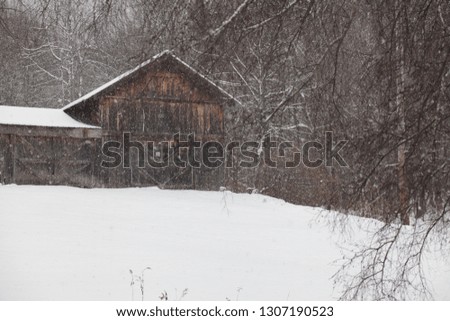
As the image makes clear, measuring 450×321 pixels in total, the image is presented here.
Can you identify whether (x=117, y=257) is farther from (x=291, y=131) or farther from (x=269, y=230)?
(x=291, y=131)

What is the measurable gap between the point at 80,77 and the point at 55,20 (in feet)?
79.1

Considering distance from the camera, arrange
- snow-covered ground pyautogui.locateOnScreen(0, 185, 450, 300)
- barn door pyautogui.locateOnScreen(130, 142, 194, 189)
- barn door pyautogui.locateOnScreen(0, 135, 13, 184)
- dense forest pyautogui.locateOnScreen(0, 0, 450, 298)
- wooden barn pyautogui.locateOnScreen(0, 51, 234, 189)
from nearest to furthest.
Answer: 1. dense forest pyautogui.locateOnScreen(0, 0, 450, 298)
2. snow-covered ground pyautogui.locateOnScreen(0, 185, 450, 300)
3. barn door pyautogui.locateOnScreen(0, 135, 13, 184)
4. wooden barn pyautogui.locateOnScreen(0, 51, 234, 189)
5. barn door pyautogui.locateOnScreen(130, 142, 194, 189)

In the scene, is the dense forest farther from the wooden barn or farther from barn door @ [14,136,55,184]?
barn door @ [14,136,55,184]

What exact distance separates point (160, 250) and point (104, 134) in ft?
36.6

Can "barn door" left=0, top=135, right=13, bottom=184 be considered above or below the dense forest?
below

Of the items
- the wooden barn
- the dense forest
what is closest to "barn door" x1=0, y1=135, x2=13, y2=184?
the wooden barn

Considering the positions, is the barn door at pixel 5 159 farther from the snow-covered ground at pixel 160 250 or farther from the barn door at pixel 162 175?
the barn door at pixel 162 175

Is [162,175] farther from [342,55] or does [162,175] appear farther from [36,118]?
[342,55]

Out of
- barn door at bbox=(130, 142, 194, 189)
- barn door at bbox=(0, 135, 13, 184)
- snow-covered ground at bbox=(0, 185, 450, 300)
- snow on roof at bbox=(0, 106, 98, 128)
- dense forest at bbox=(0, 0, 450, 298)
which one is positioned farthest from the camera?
barn door at bbox=(130, 142, 194, 189)

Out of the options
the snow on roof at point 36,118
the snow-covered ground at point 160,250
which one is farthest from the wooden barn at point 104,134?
the snow-covered ground at point 160,250

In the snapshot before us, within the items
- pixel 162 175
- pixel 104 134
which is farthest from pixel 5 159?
pixel 162 175

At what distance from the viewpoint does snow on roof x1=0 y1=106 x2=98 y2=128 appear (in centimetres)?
1944

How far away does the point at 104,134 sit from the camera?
20.7 meters

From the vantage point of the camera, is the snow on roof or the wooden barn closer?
the snow on roof
